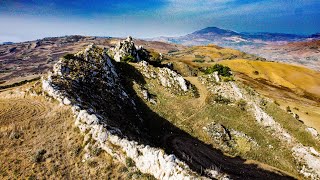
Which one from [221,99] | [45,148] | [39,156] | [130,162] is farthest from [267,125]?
[39,156]

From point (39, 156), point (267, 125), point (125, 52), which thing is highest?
point (125, 52)

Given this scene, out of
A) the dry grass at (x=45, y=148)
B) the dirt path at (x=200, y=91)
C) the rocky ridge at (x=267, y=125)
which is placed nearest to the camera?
the dry grass at (x=45, y=148)

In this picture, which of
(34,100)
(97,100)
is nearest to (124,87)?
(97,100)

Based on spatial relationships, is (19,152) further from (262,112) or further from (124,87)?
(262,112)

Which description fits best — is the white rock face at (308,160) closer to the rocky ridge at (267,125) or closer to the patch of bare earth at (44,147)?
the rocky ridge at (267,125)

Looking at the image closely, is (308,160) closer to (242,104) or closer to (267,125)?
(267,125)

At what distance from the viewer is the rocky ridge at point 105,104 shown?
30.0 metres

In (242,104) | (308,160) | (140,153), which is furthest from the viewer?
(242,104)

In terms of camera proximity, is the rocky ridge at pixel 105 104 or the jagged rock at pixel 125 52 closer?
the rocky ridge at pixel 105 104

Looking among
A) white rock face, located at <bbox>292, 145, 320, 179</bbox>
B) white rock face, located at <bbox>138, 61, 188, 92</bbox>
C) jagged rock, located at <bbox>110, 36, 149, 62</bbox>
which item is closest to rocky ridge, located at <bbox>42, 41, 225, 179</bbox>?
white rock face, located at <bbox>138, 61, 188, 92</bbox>

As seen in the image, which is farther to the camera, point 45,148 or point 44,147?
point 44,147

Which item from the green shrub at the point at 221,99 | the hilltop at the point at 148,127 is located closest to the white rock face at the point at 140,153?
the hilltop at the point at 148,127

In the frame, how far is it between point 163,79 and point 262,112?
26.7m

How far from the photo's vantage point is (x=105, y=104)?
50.8 metres
